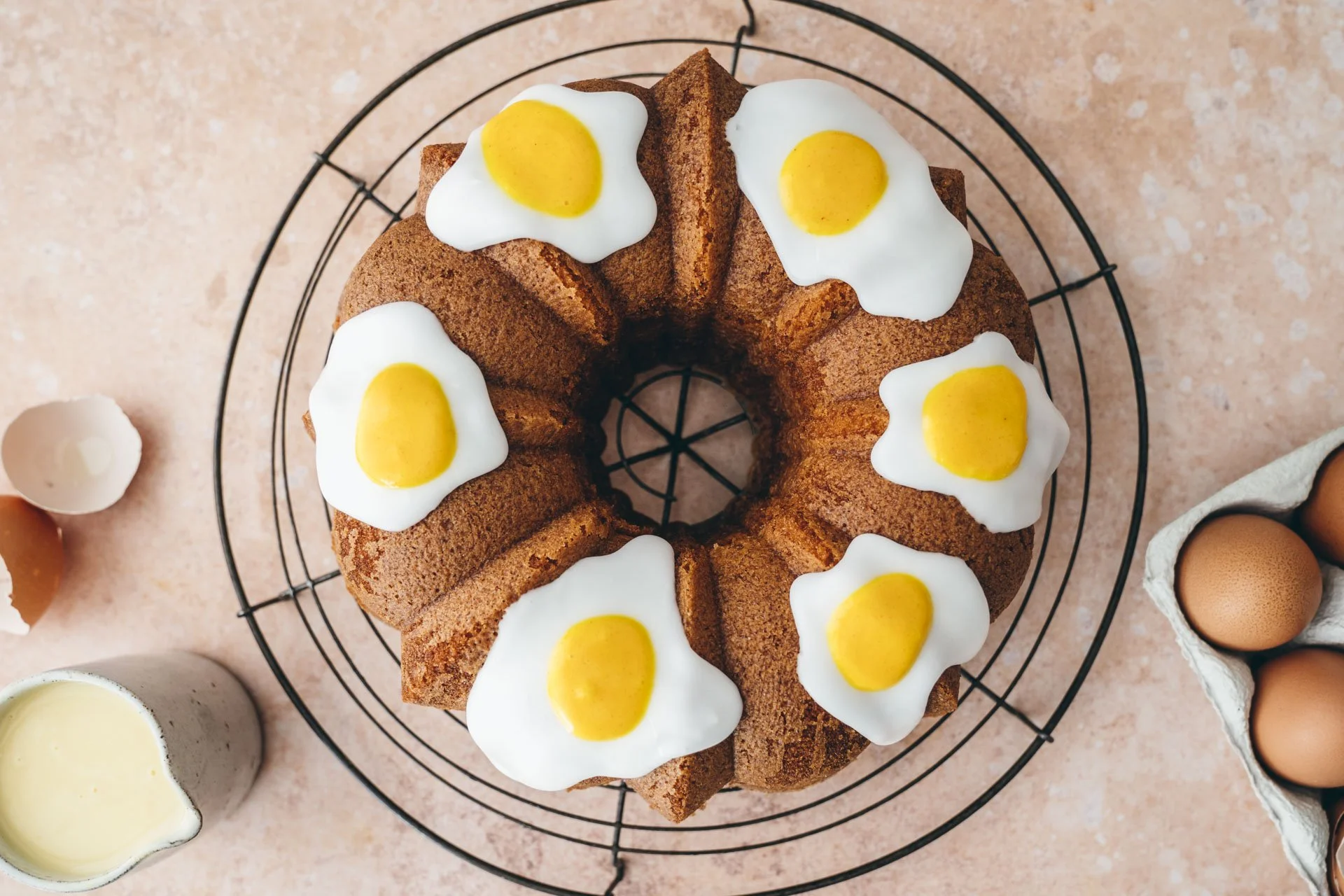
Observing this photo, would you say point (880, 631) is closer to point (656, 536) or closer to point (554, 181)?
point (656, 536)

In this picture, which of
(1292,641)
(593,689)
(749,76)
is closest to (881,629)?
(593,689)

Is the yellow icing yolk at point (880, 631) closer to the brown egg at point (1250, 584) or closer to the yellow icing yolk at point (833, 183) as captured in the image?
the yellow icing yolk at point (833, 183)

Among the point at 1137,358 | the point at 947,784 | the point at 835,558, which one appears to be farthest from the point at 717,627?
A: the point at 1137,358

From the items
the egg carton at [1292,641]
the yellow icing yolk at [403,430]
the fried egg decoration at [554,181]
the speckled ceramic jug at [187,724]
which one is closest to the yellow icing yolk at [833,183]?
the fried egg decoration at [554,181]

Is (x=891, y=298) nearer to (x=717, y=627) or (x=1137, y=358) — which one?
(x=717, y=627)

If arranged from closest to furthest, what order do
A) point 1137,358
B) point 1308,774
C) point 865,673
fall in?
point 865,673
point 1308,774
point 1137,358

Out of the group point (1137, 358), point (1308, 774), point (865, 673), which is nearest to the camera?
point (865, 673)
